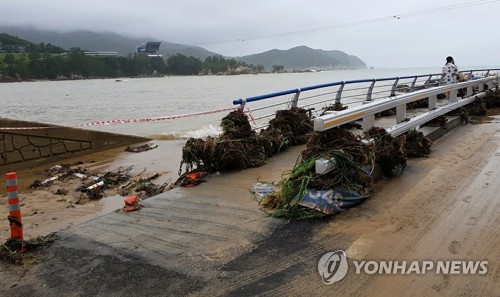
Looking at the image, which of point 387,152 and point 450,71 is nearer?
point 387,152

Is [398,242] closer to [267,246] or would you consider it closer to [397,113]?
[267,246]

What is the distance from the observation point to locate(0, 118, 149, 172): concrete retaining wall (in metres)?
10.4

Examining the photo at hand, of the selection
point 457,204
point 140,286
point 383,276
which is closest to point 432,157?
point 457,204

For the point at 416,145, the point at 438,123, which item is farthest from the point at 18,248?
the point at 438,123

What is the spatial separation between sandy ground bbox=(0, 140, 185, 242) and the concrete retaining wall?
0.97 ft

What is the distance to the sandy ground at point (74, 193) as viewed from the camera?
6.39 metres

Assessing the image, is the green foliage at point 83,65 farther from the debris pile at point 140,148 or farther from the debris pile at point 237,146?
the debris pile at point 237,146

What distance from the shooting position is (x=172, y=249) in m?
3.80

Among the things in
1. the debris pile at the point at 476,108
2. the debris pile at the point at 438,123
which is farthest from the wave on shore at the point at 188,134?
the debris pile at the point at 438,123

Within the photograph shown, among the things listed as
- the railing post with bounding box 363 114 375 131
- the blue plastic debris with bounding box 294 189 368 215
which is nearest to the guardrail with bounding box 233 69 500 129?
the railing post with bounding box 363 114 375 131

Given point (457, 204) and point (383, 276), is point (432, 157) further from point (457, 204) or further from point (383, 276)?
point (383, 276)

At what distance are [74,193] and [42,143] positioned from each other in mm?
3968

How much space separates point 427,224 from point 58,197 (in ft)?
22.7

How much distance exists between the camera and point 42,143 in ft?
36.9
